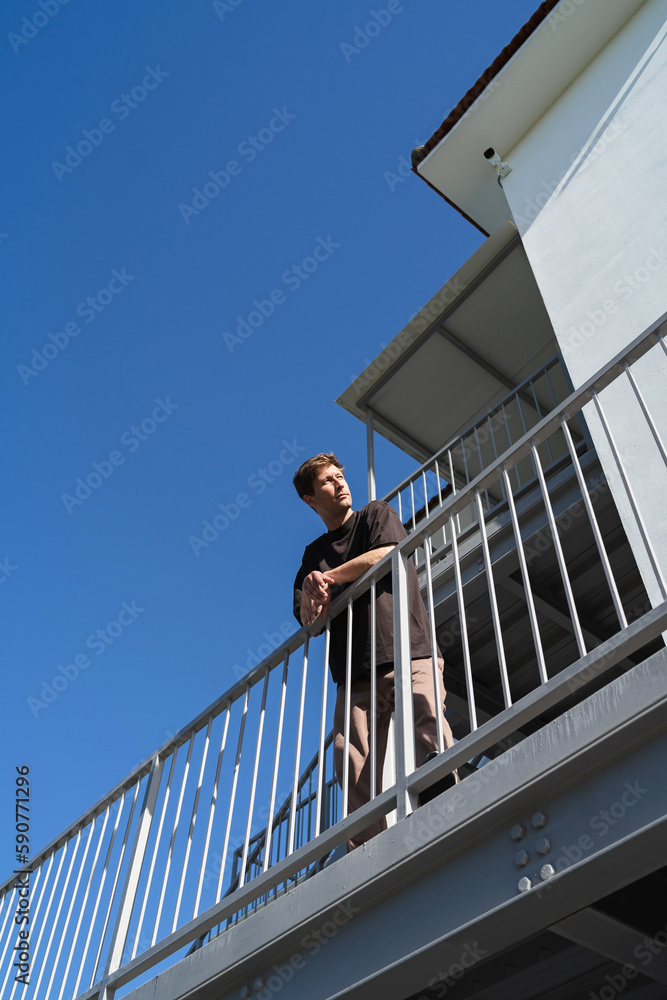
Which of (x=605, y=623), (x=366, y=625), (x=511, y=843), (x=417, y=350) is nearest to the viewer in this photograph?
(x=511, y=843)

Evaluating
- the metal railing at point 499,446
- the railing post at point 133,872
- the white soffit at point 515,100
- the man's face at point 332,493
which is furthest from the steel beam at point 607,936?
the white soffit at point 515,100

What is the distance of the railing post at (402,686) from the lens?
99.2 inches

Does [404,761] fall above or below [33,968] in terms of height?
above

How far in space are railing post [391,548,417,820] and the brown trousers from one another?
0.16 m

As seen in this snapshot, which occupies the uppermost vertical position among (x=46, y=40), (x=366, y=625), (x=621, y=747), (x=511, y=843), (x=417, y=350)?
(x=46, y=40)

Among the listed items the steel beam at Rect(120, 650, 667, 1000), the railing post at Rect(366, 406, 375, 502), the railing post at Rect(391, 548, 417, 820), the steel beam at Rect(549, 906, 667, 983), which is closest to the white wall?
the railing post at Rect(391, 548, 417, 820)

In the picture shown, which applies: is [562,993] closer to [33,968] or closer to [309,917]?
[309,917]

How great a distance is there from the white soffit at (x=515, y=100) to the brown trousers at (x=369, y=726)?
6.77 m

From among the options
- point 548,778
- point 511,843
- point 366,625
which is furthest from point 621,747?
point 366,625

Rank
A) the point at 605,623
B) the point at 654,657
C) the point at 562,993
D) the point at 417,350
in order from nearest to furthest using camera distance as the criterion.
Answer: the point at 654,657 → the point at 562,993 → the point at 605,623 → the point at 417,350

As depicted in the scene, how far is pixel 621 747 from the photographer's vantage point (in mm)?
2014

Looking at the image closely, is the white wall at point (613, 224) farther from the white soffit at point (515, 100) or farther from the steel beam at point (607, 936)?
the steel beam at point (607, 936)

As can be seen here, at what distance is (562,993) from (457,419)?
Answer: 6.80m

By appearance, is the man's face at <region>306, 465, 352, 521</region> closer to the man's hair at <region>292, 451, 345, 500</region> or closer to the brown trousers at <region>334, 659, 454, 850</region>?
the man's hair at <region>292, 451, 345, 500</region>
